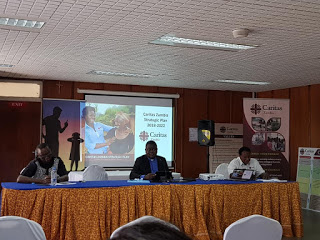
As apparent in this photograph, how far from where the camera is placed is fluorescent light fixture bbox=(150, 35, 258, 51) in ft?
19.4

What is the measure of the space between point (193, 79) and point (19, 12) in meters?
5.47

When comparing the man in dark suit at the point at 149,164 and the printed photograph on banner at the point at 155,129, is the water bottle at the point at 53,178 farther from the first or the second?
the printed photograph on banner at the point at 155,129

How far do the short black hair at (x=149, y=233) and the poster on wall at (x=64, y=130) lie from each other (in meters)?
9.56

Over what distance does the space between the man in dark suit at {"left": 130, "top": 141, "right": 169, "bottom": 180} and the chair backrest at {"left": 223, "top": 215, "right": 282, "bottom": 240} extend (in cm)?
376

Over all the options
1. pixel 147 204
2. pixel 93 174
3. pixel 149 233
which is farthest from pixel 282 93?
pixel 149 233

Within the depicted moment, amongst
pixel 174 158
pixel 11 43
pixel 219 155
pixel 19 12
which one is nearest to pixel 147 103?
pixel 174 158

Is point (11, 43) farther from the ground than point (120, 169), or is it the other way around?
point (11, 43)

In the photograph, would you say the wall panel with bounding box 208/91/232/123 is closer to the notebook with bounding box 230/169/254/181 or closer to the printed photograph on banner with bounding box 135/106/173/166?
the printed photograph on banner with bounding box 135/106/173/166

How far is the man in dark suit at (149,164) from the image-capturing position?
23.4ft

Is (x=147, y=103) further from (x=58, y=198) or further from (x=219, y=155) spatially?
(x=58, y=198)

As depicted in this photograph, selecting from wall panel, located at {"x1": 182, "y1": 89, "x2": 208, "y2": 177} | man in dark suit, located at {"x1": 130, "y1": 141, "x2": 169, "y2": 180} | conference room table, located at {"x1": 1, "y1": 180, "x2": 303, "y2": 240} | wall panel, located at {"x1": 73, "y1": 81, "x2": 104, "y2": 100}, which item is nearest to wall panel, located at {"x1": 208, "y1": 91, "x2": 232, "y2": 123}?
wall panel, located at {"x1": 182, "y1": 89, "x2": 208, "y2": 177}

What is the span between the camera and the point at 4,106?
31.8ft

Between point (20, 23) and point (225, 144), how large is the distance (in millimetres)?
7391

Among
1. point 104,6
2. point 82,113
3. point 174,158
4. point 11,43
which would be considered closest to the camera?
point 104,6
